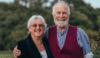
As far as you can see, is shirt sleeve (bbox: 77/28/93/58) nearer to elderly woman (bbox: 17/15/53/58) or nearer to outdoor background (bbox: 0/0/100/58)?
elderly woman (bbox: 17/15/53/58)

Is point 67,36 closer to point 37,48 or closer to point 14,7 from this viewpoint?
point 37,48

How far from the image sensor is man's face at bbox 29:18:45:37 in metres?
3.66

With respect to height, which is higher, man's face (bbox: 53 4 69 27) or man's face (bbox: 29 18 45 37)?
man's face (bbox: 53 4 69 27)

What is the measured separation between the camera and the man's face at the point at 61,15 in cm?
370

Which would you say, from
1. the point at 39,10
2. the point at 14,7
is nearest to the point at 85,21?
the point at 39,10

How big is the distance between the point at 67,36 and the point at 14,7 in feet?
123

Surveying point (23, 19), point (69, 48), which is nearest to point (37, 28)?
point (69, 48)

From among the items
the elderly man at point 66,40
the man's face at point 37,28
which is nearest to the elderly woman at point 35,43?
the man's face at point 37,28

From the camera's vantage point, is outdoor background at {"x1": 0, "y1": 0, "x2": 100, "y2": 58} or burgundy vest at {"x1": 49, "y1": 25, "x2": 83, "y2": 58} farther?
outdoor background at {"x1": 0, "y1": 0, "x2": 100, "y2": 58}

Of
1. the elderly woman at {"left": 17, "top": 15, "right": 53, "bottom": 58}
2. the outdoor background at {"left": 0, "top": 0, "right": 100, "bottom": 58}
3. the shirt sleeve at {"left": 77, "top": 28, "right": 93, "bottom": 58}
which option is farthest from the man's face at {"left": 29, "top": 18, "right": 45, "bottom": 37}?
the outdoor background at {"left": 0, "top": 0, "right": 100, "bottom": 58}

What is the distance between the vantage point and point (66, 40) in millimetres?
3729

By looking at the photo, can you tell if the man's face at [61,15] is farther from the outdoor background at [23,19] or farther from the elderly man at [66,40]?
the outdoor background at [23,19]

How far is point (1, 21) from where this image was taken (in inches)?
1455

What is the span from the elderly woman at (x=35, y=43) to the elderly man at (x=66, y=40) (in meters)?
0.12
